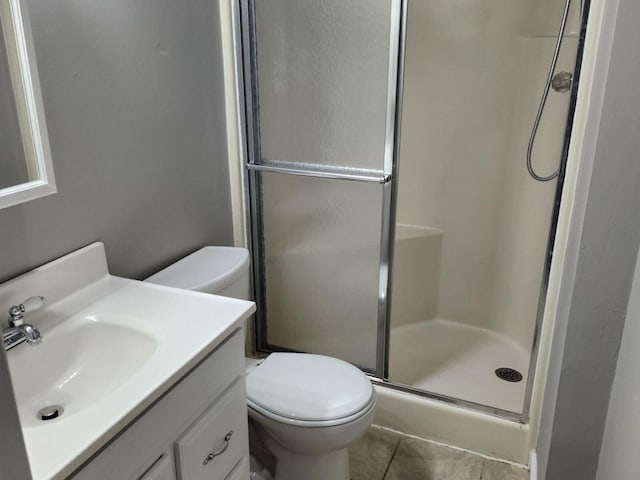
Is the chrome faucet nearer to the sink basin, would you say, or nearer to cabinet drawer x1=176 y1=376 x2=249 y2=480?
the sink basin

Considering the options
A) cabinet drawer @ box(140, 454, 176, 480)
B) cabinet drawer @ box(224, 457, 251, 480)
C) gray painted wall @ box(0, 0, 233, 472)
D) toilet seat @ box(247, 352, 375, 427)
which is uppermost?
gray painted wall @ box(0, 0, 233, 472)

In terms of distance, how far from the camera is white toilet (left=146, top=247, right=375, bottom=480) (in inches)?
67.2

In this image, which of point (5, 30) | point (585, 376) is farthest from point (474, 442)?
point (5, 30)

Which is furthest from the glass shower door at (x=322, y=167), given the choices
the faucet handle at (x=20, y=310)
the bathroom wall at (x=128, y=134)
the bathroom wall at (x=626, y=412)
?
the faucet handle at (x=20, y=310)

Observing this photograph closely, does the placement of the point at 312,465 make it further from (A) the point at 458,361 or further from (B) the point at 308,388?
(A) the point at 458,361

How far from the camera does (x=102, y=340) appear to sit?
145 cm

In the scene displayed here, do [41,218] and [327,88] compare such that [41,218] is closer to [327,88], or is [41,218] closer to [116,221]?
[116,221]

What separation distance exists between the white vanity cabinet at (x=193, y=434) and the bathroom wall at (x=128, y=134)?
525 mm

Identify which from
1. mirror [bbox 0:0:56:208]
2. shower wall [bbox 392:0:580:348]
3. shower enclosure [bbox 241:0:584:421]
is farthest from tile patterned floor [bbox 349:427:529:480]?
mirror [bbox 0:0:56:208]

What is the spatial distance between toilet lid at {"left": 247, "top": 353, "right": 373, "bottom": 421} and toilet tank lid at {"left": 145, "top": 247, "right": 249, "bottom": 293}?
321 mm

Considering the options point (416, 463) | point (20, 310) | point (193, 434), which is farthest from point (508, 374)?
point (20, 310)

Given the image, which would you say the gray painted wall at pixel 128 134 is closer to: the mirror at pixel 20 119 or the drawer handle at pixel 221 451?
the mirror at pixel 20 119

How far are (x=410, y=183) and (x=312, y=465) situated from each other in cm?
152

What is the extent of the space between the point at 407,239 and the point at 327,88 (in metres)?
1.04
